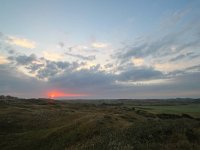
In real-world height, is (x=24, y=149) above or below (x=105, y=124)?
below

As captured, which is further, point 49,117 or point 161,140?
point 49,117

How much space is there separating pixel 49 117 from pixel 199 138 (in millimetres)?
35114

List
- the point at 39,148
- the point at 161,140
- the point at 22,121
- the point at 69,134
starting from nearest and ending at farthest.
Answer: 1. the point at 161,140
2. the point at 39,148
3. the point at 69,134
4. the point at 22,121

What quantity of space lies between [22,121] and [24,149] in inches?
699

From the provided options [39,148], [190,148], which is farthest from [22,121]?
[190,148]

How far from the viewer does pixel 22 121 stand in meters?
41.4

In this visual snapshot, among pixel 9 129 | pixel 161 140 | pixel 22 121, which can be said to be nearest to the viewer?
pixel 161 140

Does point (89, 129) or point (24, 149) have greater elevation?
point (89, 129)

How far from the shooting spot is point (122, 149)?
44.7 ft

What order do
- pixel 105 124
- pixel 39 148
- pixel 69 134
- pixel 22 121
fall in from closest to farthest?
pixel 39 148 < pixel 69 134 < pixel 105 124 < pixel 22 121

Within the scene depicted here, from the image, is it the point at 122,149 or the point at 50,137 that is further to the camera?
the point at 50,137

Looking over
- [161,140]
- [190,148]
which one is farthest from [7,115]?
[190,148]

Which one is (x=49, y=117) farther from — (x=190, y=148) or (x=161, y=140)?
(x=190, y=148)

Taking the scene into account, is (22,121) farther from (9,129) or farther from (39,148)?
(39,148)
